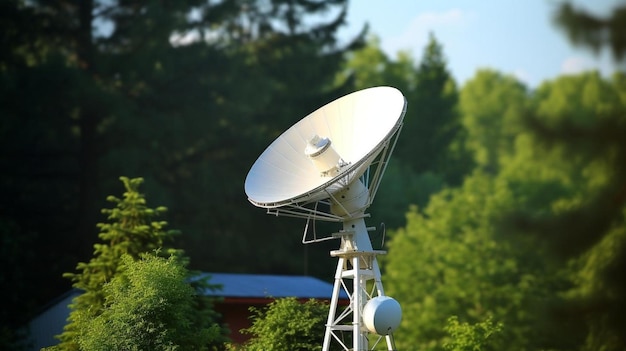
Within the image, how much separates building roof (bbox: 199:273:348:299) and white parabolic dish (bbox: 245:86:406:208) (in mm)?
9296

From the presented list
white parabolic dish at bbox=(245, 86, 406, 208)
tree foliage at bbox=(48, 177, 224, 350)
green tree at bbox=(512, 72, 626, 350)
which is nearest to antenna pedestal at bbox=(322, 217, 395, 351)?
white parabolic dish at bbox=(245, 86, 406, 208)

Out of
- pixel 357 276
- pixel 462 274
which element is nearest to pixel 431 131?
pixel 462 274

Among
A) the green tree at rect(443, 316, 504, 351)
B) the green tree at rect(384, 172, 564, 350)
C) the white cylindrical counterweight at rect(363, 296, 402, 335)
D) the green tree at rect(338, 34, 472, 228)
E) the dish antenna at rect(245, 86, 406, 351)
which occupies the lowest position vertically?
the white cylindrical counterweight at rect(363, 296, 402, 335)

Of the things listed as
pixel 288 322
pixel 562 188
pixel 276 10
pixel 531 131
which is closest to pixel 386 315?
pixel 288 322

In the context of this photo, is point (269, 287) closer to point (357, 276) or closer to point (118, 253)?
point (118, 253)

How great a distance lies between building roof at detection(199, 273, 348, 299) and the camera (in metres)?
37.9

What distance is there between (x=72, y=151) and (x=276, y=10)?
17.1 m

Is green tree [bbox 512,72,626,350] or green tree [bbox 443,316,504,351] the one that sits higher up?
green tree [bbox 443,316,504,351]

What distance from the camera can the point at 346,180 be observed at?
25.1 meters

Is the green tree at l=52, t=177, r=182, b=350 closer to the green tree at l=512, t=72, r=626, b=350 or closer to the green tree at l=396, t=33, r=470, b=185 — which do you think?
the green tree at l=512, t=72, r=626, b=350

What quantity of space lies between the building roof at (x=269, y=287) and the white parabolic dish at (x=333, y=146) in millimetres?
9296

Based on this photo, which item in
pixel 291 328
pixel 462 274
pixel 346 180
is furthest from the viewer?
pixel 462 274

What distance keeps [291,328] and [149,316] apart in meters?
3.63

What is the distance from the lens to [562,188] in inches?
2394
